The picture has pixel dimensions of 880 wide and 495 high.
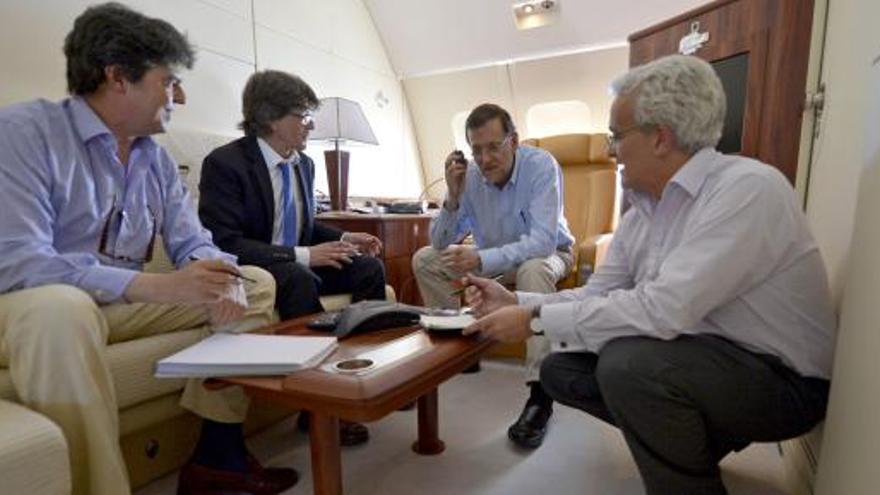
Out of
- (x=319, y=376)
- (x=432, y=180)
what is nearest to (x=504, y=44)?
(x=432, y=180)

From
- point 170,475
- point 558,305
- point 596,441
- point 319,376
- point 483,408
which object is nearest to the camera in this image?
point 319,376

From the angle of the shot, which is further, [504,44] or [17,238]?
[504,44]

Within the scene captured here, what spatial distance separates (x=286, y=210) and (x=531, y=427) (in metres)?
1.10

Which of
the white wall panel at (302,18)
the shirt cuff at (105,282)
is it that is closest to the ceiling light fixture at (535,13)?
the white wall panel at (302,18)

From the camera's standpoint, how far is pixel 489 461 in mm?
1359

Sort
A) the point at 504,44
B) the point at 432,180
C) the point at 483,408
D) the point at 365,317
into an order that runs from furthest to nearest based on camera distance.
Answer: the point at 432,180
the point at 504,44
the point at 483,408
the point at 365,317

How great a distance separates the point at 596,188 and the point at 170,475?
7.40 feet

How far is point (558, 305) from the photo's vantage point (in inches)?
41.7

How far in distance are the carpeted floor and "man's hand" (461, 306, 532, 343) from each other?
0.42m

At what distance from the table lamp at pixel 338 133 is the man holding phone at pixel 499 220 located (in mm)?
760

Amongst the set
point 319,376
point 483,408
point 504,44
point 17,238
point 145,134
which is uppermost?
point 504,44

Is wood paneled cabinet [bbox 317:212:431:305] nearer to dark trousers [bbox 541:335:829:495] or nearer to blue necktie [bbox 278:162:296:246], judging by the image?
blue necktie [bbox 278:162:296:246]

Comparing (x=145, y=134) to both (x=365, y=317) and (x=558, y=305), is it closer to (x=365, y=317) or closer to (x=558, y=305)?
(x=365, y=317)

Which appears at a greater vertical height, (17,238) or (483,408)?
(17,238)
